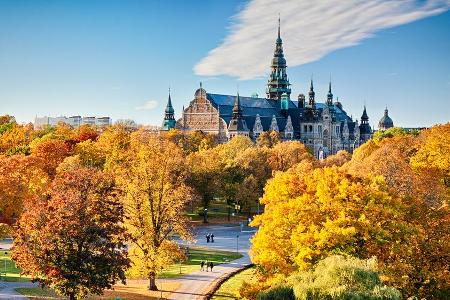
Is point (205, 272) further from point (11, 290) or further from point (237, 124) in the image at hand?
point (237, 124)

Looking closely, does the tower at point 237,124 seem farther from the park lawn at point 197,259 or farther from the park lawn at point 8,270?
the park lawn at point 8,270

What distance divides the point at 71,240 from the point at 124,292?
1004 cm

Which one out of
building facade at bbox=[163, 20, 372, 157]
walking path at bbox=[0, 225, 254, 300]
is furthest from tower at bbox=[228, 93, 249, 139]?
walking path at bbox=[0, 225, 254, 300]

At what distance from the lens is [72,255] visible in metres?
31.2

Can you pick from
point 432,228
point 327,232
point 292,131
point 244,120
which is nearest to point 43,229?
point 327,232

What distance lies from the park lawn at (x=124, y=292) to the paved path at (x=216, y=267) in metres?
0.91

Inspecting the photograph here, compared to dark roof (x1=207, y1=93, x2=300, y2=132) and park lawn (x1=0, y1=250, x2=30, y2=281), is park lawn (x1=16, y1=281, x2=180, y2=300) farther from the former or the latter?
dark roof (x1=207, y1=93, x2=300, y2=132)

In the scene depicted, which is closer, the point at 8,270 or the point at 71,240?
the point at 71,240

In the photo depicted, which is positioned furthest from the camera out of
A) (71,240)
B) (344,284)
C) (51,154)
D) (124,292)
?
(51,154)

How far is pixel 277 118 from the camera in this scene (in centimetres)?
14888

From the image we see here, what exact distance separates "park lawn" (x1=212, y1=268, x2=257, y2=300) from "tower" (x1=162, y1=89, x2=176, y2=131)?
100 metres

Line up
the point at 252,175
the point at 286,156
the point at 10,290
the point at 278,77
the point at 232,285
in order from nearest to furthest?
the point at 10,290
the point at 232,285
the point at 252,175
the point at 286,156
the point at 278,77

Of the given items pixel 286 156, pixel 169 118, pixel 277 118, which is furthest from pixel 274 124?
pixel 286 156

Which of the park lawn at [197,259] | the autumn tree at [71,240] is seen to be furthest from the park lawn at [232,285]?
the autumn tree at [71,240]
